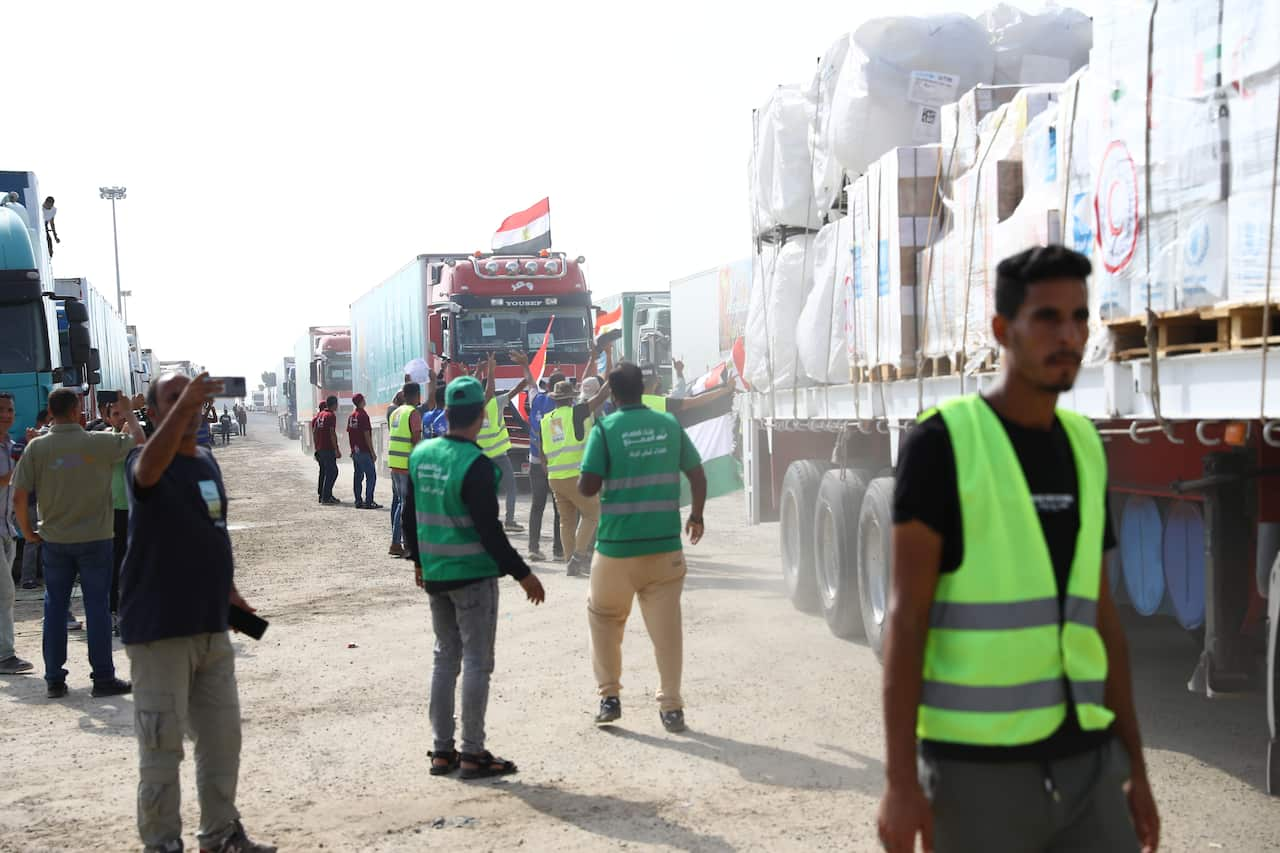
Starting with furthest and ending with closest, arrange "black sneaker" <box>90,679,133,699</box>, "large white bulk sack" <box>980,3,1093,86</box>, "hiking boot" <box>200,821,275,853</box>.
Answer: "large white bulk sack" <box>980,3,1093,86</box>, "black sneaker" <box>90,679,133,699</box>, "hiking boot" <box>200,821,275,853</box>

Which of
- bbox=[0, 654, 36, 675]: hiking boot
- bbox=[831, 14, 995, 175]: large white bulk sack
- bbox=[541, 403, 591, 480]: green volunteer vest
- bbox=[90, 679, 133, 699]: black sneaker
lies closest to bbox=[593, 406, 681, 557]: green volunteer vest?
bbox=[831, 14, 995, 175]: large white bulk sack

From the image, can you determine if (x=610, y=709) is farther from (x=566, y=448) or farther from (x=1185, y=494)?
(x=566, y=448)

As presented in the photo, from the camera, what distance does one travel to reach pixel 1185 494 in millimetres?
5730

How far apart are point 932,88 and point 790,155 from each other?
2294 mm

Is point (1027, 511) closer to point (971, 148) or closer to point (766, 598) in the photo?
point (971, 148)

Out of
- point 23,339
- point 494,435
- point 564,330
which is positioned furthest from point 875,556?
point 564,330

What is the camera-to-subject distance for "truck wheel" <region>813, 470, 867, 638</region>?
9312 millimetres

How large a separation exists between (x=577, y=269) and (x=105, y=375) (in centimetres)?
1065

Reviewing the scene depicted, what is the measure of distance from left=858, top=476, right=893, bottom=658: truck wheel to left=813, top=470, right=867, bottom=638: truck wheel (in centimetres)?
19

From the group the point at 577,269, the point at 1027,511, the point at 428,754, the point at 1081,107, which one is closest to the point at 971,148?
the point at 1081,107

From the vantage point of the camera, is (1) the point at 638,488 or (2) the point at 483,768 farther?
(1) the point at 638,488

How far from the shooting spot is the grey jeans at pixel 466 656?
6234mm

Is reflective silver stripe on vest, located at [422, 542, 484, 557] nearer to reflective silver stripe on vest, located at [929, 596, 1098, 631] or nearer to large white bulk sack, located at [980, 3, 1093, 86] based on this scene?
reflective silver stripe on vest, located at [929, 596, 1098, 631]

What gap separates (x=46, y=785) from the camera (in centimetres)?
648
